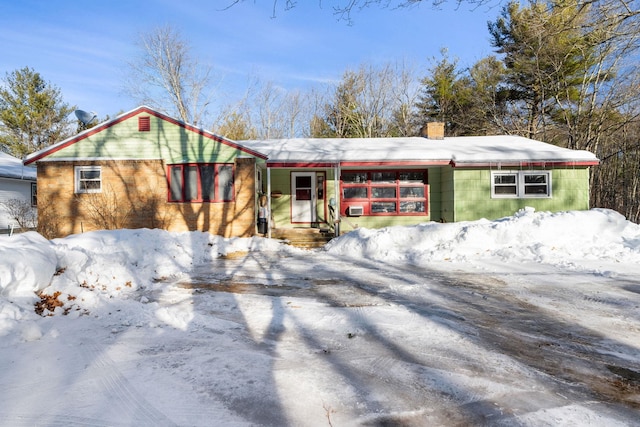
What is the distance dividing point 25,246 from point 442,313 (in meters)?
5.84

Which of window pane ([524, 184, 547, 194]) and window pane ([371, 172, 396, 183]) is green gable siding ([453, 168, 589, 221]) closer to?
window pane ([524, 184, 547, 194])

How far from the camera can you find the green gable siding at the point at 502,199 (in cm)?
1401

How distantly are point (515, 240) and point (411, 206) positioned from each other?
5960mm

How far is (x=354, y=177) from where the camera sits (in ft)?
50.8

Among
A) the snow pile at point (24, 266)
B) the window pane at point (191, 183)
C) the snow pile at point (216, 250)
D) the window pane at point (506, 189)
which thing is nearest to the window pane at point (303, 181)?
the snow pile at point (216, 250)

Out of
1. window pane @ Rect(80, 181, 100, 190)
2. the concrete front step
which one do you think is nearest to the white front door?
the concrete front step

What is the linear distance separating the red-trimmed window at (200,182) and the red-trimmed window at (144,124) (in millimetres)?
1600

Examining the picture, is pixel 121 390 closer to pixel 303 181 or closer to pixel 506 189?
pixel 303 181

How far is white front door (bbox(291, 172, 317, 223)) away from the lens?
1535 centimetres

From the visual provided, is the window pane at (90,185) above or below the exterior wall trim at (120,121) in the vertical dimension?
below

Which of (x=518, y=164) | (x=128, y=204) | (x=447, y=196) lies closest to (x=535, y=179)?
(x=518, y=164)

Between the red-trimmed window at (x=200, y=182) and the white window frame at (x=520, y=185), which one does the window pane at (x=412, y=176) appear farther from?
the red-trimmed window at (x=200, y=182)

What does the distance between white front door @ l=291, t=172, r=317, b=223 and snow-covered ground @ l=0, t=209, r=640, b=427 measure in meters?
7.32

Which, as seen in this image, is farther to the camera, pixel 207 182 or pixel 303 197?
pixel 303 197
